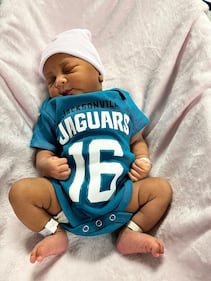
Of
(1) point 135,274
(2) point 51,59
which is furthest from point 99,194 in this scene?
(2) point 51,59

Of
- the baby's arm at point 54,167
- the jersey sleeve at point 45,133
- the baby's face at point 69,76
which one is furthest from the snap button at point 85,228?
the baby's face at point 69,76

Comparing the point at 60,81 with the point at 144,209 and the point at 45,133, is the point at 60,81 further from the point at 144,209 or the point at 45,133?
the point at 144,209

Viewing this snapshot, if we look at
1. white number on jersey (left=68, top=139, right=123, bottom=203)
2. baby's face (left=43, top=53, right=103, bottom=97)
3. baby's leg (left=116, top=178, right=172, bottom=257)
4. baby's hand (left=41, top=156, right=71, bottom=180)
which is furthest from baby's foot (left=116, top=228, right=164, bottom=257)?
baby's face (left=43, top=53, right=103, bottom=97)

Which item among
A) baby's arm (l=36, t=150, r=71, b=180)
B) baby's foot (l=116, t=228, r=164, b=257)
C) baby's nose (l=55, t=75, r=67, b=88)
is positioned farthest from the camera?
baby's nose (l=55, t=75, r=67, b=88)

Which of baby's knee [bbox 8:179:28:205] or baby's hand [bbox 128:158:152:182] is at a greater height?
baby's knee [bbox 8:179:28:205]

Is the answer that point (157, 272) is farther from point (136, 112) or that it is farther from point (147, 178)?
point (136, 112)

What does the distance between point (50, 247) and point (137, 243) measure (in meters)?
0.20

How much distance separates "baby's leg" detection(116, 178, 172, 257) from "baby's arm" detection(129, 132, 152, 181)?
3 cm

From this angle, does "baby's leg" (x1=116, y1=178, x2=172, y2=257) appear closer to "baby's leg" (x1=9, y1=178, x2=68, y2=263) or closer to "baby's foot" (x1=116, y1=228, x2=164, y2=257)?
"baby's foot" (x1=116, y1=228, x2=164, y2=257)

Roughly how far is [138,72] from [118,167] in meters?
0.37

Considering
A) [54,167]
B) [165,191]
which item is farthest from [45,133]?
[165,191]

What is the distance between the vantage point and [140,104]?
128 cm

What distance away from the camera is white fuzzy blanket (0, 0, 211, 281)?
977mm

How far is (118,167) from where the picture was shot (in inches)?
42.9
